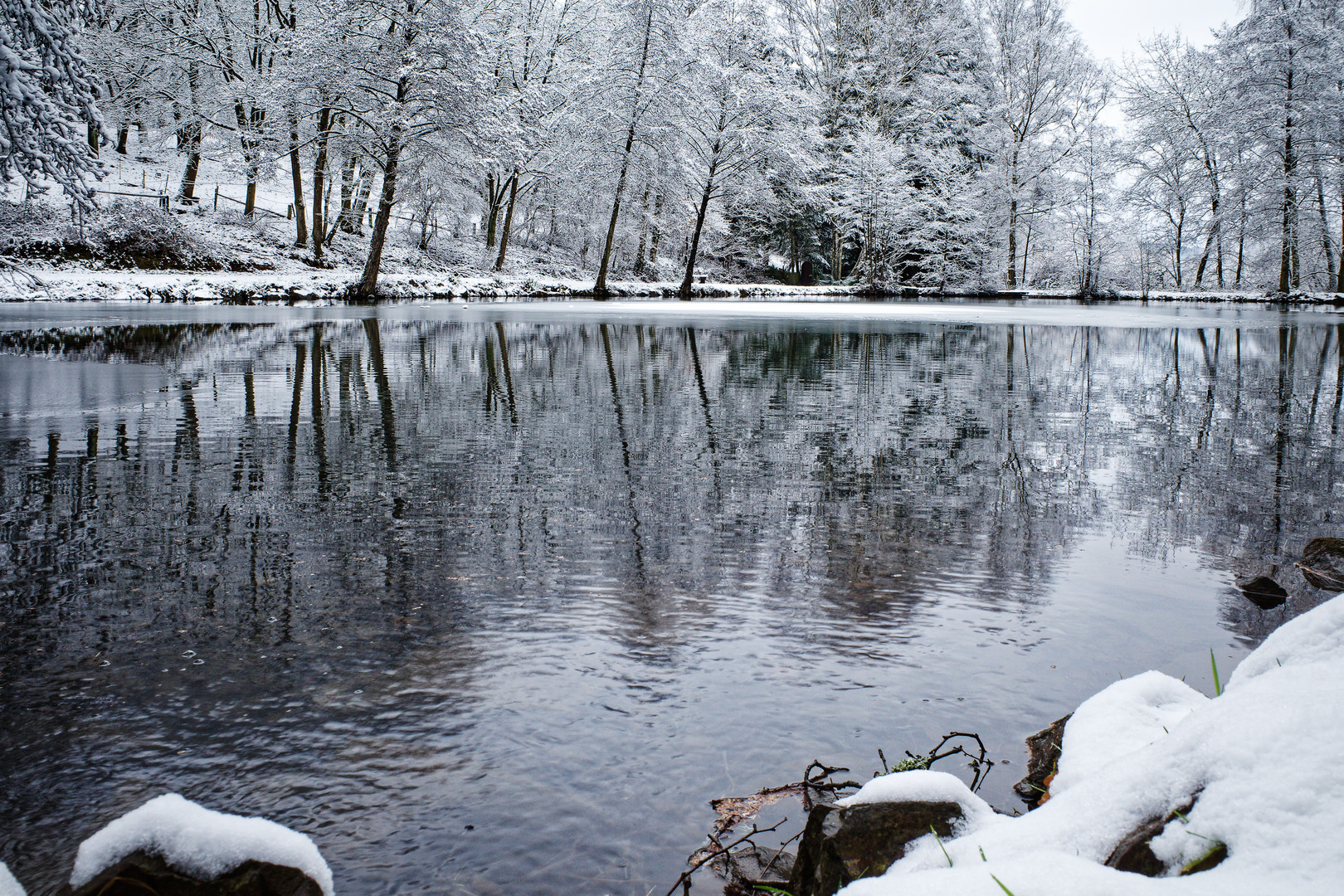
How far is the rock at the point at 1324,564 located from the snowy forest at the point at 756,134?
88.1ft

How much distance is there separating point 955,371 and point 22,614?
11.1 m

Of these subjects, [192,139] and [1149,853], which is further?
[192,139]

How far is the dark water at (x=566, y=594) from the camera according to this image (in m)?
2.41

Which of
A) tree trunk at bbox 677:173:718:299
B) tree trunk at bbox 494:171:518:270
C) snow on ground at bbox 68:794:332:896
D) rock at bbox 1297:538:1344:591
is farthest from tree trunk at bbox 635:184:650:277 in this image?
snow on ground at bbox 68:794:332:896

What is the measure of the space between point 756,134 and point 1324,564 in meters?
33.6

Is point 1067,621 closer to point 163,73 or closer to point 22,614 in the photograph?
point 22,614

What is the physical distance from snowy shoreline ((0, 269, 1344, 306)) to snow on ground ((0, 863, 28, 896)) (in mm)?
17118

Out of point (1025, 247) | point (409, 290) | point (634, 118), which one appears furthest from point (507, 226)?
point (1025, 247)

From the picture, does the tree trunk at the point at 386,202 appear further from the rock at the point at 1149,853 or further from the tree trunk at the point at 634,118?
the rock at the point at 1149,853

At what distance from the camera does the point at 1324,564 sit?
4250 millimetres

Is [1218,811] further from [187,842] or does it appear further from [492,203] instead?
[492,203]

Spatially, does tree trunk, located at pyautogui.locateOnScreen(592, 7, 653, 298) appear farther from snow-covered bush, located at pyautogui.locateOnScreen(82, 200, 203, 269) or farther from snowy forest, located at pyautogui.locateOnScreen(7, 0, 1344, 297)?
snow-covered bush, located at pyautogui.locateOnScreen(82, 200, 203, 269)

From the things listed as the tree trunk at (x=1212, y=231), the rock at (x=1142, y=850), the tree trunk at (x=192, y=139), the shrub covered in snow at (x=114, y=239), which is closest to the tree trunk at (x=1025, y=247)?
the tree trunk at (x=1212, y=231)

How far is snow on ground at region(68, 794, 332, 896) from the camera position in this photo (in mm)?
1665
